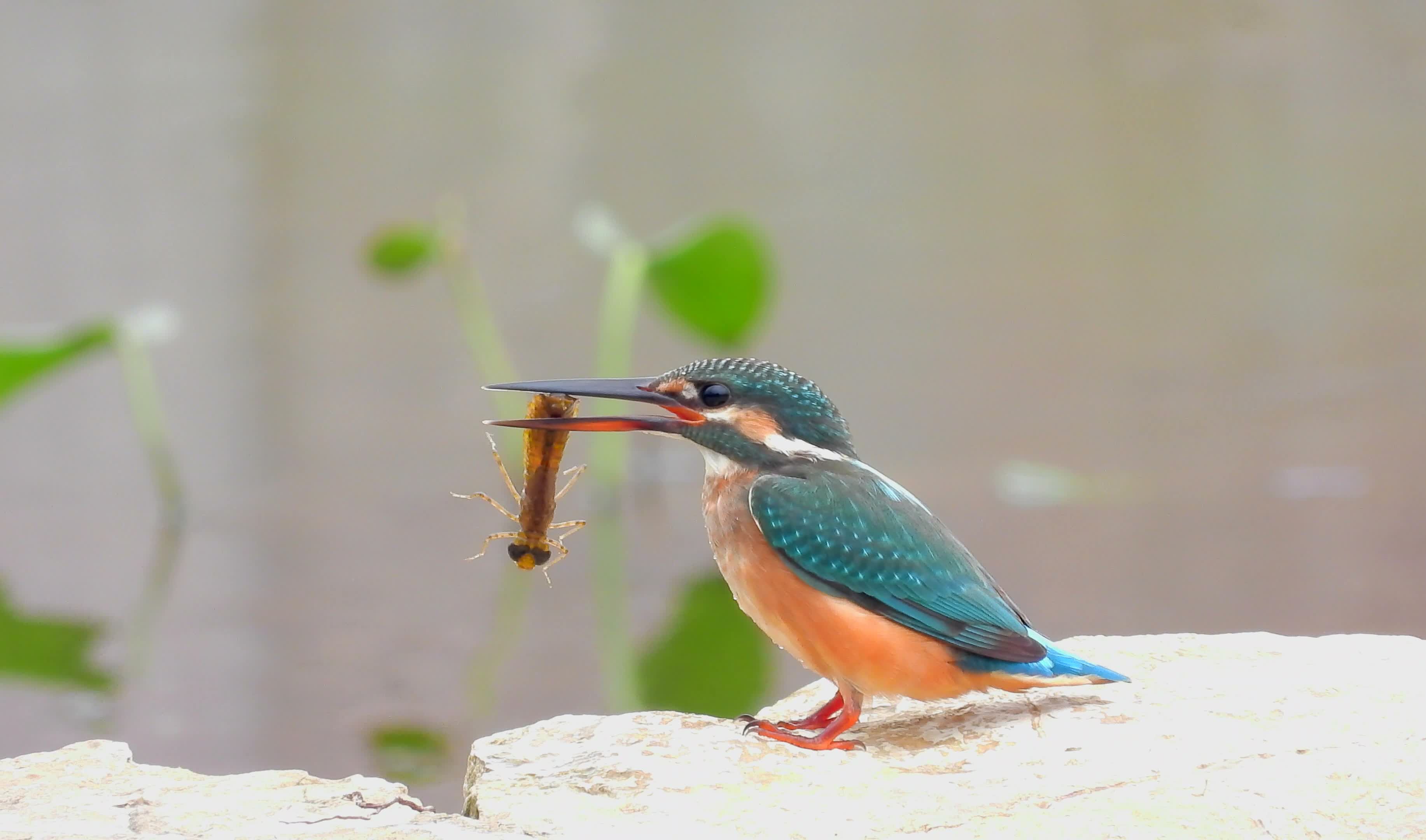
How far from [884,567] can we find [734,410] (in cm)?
29

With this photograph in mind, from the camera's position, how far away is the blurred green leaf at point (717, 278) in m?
4.57

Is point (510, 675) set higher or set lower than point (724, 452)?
higher

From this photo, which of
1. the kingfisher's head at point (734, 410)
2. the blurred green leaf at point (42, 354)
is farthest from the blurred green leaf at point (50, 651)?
the kingfisher's head at point (734, 410)

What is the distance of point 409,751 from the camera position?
121 inches

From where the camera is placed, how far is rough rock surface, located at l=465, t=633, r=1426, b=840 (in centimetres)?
167

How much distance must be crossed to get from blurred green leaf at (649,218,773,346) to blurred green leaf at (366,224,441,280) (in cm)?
78

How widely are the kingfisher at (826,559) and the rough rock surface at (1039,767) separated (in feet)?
0.27

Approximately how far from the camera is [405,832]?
1.67 m

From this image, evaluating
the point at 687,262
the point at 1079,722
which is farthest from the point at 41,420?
the point at 1079,722

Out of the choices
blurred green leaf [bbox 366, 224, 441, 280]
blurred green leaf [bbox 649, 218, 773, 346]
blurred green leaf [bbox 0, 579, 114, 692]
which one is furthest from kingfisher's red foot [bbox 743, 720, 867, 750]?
blurred green leaf [bbox 366, 224, 441, 280]

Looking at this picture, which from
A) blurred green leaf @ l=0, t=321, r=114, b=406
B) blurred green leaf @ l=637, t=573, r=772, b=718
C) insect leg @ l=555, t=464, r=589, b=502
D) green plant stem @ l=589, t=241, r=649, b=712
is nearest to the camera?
insect leg @ l=555, t=464, r=589, b=502

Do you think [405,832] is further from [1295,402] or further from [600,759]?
[1295,402]

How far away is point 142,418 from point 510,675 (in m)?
2.43

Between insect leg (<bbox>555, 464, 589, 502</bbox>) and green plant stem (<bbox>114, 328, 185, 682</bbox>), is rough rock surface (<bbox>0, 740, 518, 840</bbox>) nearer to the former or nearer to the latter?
insect leg (<bbox>555, 464, 589, 502</bbox>)
